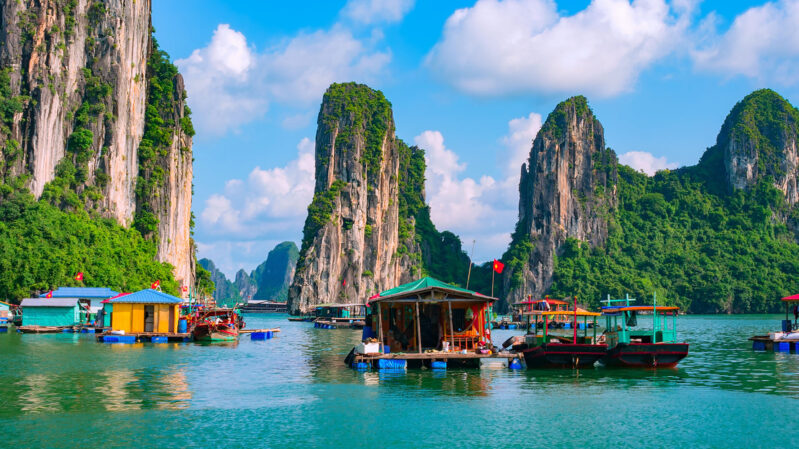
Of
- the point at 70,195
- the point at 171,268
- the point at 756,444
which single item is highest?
the point at 70,195

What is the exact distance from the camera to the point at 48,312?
61.7 metres

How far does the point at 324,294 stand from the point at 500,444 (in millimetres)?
126688

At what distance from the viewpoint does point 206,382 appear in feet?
97.1

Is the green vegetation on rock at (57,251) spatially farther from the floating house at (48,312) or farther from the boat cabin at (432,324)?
the boat cabin at (432,324)

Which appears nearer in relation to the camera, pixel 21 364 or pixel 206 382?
pixel 206 382

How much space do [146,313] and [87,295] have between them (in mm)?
16412

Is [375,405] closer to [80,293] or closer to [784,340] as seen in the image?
[784,340]

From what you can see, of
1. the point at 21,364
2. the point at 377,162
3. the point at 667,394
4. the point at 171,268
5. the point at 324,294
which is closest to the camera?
the point at 667,394

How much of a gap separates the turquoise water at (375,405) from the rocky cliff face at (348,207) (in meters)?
106

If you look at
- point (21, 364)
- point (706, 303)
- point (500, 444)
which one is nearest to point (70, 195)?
point (21, 364)

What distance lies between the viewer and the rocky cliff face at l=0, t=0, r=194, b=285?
8194cm

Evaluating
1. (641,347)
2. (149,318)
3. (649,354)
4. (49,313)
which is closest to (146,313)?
(149,318)

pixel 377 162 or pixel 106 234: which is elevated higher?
pixel 377 162

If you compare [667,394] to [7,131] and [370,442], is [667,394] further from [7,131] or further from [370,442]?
[7,131]
